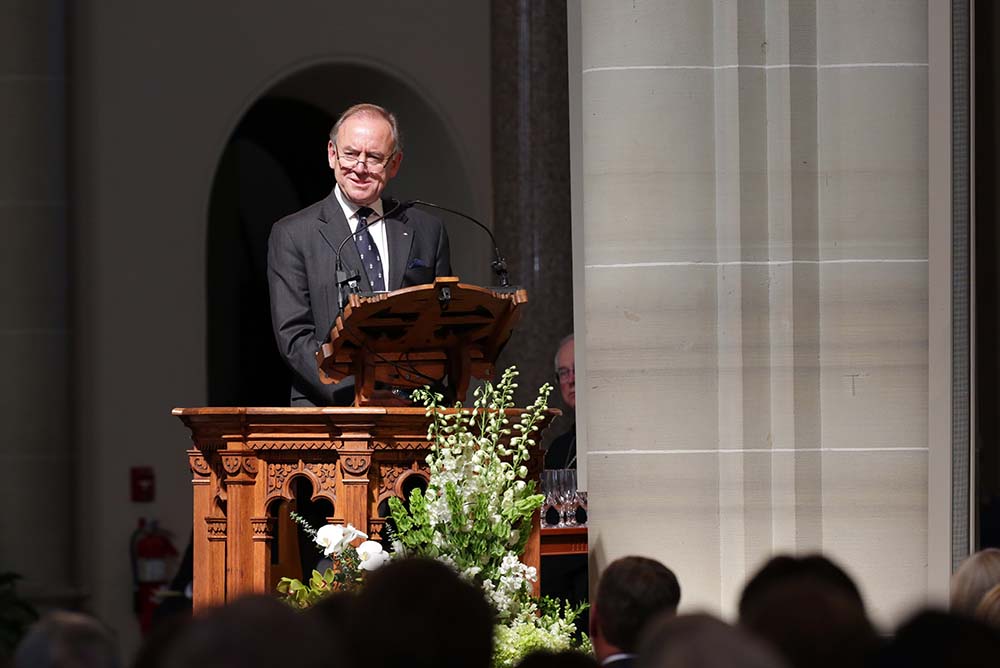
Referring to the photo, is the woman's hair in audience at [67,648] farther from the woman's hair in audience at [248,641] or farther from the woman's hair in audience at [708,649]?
the woman's hair in audience at [708,649]

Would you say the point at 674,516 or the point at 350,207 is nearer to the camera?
the point at 674,516

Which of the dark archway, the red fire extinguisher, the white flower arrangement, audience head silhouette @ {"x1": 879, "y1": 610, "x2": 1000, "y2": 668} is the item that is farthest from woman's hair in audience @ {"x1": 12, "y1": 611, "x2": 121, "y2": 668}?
the dark archway

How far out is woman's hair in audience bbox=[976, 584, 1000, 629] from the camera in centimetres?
440

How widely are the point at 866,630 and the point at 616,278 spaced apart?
10.6 feet

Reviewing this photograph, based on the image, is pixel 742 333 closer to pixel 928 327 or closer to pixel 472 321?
pixel 928 327

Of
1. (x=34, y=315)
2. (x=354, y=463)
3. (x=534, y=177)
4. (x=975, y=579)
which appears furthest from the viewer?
(x=534, y=177)

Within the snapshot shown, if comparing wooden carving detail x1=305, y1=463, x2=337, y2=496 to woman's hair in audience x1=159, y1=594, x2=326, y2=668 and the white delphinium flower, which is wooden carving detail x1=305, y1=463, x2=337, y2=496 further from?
woman's hair in audience x1=159, y1=594, x2=326, y2=668

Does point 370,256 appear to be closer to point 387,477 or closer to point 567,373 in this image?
point 387,477

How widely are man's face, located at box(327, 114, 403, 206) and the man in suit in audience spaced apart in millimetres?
2491

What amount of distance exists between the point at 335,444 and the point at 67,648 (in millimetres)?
2636

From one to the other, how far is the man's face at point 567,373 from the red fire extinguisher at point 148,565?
3.10m

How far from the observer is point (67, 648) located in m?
3.46

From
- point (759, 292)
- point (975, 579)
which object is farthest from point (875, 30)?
point (975, 579)

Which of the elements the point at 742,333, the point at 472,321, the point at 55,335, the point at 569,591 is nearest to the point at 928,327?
the point at 742,333
